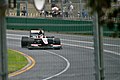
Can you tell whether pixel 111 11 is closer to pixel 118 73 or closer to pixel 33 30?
pixel 118 73

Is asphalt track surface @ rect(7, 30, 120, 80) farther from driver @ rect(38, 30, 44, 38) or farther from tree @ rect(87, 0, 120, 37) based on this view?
tree @ rect(87, 0, 120, 37)

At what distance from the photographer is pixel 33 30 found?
8.75 meters

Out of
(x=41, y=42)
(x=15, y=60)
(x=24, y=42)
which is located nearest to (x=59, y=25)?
(x=41, y=42)

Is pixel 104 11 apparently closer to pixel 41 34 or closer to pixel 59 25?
pixel 59 25

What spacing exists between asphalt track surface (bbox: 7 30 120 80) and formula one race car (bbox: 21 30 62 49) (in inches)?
4.7

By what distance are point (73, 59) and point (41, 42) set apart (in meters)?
0.84

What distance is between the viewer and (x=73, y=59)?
8.16 meters

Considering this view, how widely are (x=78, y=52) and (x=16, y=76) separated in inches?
93.6

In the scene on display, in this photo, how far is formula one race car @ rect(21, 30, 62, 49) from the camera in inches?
321

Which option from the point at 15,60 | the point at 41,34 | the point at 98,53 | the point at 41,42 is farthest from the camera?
the point at 15,60

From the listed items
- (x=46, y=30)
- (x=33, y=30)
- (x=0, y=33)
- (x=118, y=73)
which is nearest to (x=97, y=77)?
(x=0, y=33)

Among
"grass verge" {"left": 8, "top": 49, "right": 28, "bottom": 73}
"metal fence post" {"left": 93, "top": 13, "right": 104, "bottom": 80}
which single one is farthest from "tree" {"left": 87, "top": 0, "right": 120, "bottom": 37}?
"grass verge" {"left": 8, "top": 49, "right": 28, "bottom": 73}

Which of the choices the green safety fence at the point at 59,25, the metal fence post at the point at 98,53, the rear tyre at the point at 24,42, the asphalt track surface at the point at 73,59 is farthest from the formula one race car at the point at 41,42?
the metal fence post at the point at 98,53

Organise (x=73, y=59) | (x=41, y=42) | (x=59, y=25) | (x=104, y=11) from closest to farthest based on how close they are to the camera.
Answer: (x=104, y=11)
(x=59, y=25)
(x=73, y=59)
(x=41, y=42)
